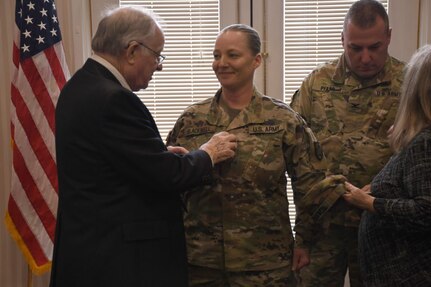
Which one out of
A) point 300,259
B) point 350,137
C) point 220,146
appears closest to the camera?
point 220,146

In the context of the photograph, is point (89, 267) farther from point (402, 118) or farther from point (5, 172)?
point (5, 172)

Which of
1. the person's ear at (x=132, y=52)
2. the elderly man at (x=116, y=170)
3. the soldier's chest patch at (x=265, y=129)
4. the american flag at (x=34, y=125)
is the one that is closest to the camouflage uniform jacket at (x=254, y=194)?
the soldier's chest patch at (x=265, y=129)

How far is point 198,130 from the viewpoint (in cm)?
209

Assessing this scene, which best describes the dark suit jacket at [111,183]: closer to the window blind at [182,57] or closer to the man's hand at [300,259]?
the man's hand at [300,259]

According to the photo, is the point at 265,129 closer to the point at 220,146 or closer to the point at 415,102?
the point at 220,146

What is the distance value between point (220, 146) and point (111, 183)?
476mm

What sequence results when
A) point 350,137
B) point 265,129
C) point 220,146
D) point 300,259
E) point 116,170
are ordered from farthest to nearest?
point 350,137
point 300,259
point 265,129
point 220,146
point 116,170

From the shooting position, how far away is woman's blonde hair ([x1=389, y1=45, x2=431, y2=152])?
1640 mm

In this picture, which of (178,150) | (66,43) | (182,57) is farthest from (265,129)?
(66,43)

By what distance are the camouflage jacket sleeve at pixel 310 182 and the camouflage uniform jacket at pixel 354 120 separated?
0.47 ft

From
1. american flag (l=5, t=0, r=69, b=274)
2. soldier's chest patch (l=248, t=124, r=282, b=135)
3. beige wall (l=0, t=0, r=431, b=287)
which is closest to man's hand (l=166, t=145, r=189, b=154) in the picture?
soldier's chest patch (l=248, t=124, r=282, b=135)

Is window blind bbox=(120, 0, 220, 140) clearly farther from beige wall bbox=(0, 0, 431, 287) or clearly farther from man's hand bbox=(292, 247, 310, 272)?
man's hand bbox=(292, 247, 310, 272)

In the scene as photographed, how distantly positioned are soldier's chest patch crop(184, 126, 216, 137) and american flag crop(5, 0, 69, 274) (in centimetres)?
90

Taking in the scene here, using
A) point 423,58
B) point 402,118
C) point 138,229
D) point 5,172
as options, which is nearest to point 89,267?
point 138,229
